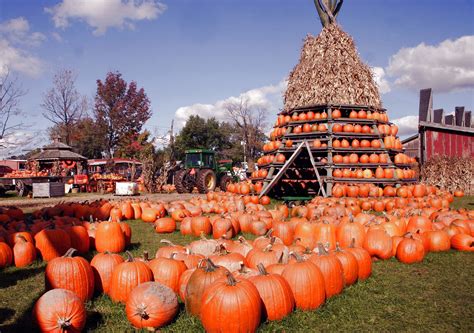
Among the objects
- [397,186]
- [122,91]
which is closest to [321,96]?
[397,186]

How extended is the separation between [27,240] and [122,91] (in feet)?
139

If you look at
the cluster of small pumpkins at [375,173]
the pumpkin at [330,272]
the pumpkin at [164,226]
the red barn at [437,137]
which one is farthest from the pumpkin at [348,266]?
the red barn at [437,137]

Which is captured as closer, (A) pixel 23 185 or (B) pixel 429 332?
(B) pixel 429 332

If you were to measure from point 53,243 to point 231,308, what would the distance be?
4137 millimetres

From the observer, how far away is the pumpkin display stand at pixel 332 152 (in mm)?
14047

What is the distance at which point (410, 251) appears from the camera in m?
5.90

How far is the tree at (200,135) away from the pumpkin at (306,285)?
48.2m

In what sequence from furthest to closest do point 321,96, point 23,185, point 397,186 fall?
1. point 23,185
2. point 321,96
3. point 397,186

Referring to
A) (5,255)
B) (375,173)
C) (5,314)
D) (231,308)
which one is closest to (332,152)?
(375,173)

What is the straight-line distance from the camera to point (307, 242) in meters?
6.21

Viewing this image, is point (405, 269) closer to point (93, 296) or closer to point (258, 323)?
point (258, 323)

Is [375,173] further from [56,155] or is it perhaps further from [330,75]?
[56,155]

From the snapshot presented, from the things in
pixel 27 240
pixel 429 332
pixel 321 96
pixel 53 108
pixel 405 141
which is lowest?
pixel 429 332

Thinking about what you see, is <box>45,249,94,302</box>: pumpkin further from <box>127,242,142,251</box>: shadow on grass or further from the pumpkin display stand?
the pumpkin display stand
